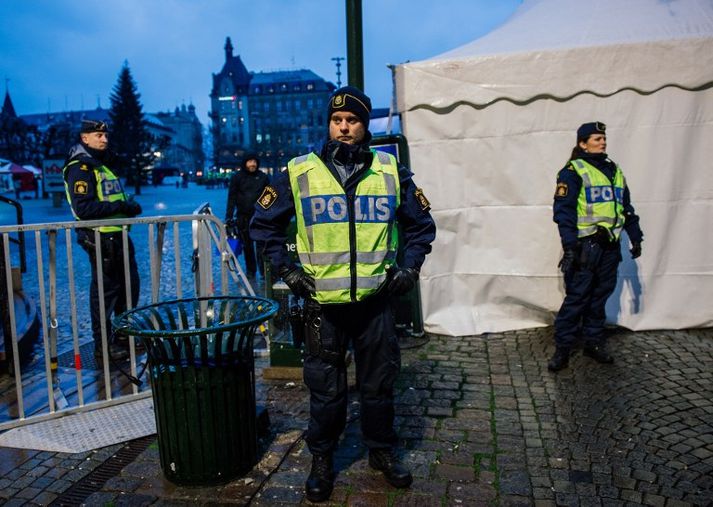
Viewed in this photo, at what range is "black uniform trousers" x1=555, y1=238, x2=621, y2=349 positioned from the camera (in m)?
4.78

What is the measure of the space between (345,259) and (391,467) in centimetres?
115

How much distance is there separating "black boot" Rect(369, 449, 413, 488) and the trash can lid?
97 centimetres

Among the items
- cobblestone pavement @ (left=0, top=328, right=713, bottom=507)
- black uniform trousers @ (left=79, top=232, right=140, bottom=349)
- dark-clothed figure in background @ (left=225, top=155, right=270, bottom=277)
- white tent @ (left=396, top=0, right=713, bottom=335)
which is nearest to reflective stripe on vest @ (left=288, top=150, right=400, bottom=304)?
cobblestone pavement @ (left=0, top=328, right=713, bottom=507)

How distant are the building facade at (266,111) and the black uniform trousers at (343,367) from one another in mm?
97468

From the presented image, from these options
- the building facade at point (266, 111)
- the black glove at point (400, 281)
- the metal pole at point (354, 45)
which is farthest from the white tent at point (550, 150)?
the building facade at point (266, 111)

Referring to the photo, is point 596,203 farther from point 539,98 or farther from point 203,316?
point 203,316

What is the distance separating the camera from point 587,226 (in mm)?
4762

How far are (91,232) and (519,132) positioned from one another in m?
4.17

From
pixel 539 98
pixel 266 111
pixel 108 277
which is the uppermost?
pixel 266 111

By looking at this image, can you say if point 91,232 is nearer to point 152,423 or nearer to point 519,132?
point 152,423

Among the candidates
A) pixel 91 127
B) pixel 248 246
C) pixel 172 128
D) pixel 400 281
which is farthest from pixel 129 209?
pixel 172 128

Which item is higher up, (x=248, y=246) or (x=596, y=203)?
(x=596, y=203)

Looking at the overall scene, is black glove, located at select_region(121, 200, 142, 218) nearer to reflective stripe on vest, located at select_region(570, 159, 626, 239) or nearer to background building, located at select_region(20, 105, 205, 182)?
reflective stripe on vest, located at select_region(570, 159, 626, 239)

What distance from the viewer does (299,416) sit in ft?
13.4
